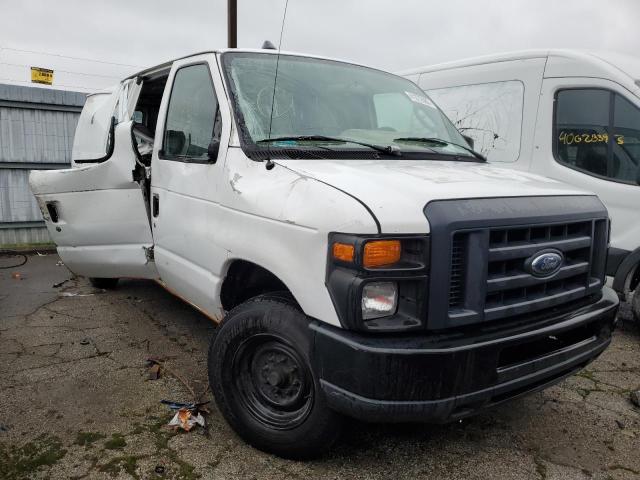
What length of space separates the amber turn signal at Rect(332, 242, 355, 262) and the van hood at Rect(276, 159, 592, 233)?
15 cm

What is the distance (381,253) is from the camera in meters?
2.08

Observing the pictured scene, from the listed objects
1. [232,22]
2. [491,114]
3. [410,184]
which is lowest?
[410,184]

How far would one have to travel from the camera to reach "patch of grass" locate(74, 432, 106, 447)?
8.89 ft

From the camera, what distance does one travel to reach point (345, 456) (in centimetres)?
266

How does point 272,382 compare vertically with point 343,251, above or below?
below

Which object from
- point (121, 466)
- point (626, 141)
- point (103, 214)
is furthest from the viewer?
point (626, 141)

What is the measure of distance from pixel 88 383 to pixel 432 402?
7.82 ft

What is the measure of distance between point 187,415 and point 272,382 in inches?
27.1

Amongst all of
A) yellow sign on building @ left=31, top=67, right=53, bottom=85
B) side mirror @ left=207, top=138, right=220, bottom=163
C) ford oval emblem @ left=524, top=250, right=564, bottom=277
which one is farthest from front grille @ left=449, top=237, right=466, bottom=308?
yellow sign on building @ left=31, top=67, right=53, bottom=85

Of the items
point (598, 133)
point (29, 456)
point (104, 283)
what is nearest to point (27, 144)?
point (104, 283)

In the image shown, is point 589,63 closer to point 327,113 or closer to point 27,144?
point 327,113

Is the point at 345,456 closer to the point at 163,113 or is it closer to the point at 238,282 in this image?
the point at 238,282

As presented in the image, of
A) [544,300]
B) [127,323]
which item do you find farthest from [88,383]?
[544,300]

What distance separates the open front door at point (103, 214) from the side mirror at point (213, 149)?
1.18 meters
